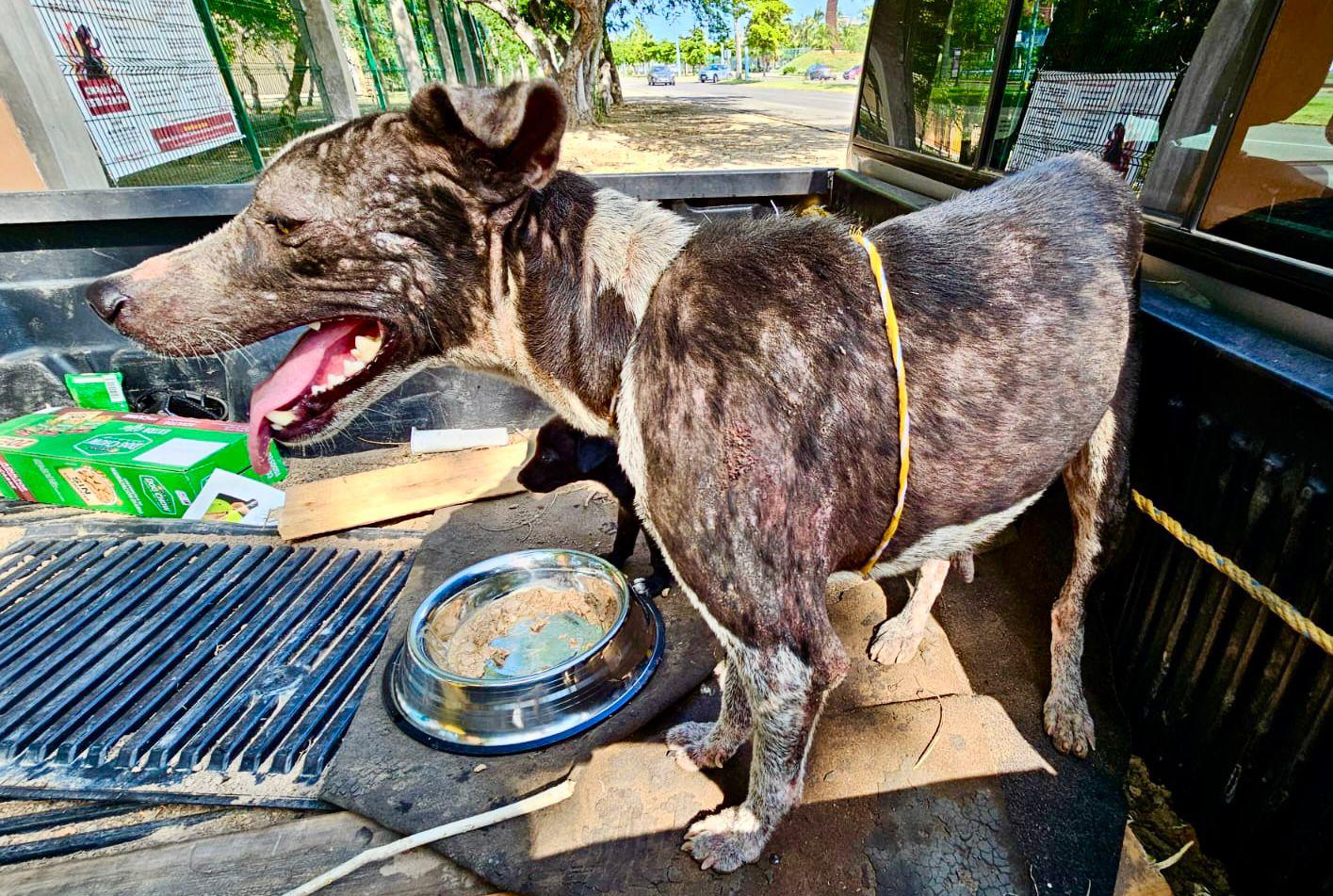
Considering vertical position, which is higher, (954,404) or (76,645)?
(954,404)

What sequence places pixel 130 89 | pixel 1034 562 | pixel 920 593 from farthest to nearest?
pixel 130 89 → pixel 1034 562 → pixel 920 593

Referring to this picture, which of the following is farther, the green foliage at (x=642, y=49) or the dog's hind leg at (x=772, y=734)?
the green foliage at (x=642, y=49)

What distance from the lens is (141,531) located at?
4.41 meters

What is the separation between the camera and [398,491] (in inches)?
175

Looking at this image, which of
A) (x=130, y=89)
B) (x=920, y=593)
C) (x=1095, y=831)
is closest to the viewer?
(x=1095, y=831)

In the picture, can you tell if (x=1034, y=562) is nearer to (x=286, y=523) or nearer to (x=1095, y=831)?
(x=1095, y=831)

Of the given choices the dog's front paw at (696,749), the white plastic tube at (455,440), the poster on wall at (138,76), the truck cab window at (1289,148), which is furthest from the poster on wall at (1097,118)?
the poster on wall at (138,76)

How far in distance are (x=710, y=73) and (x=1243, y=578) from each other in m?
86.3

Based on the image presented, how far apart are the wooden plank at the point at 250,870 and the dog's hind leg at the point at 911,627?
2009 mm

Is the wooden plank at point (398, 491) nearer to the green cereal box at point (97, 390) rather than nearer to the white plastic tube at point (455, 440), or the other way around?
the white plastic tube at point (455, 440)

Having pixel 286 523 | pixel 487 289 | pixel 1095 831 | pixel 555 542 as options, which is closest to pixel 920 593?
pixel 1095 831

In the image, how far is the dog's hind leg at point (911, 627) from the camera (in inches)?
126

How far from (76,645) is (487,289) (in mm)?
3313

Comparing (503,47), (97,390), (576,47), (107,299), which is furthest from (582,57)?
(107,299)
